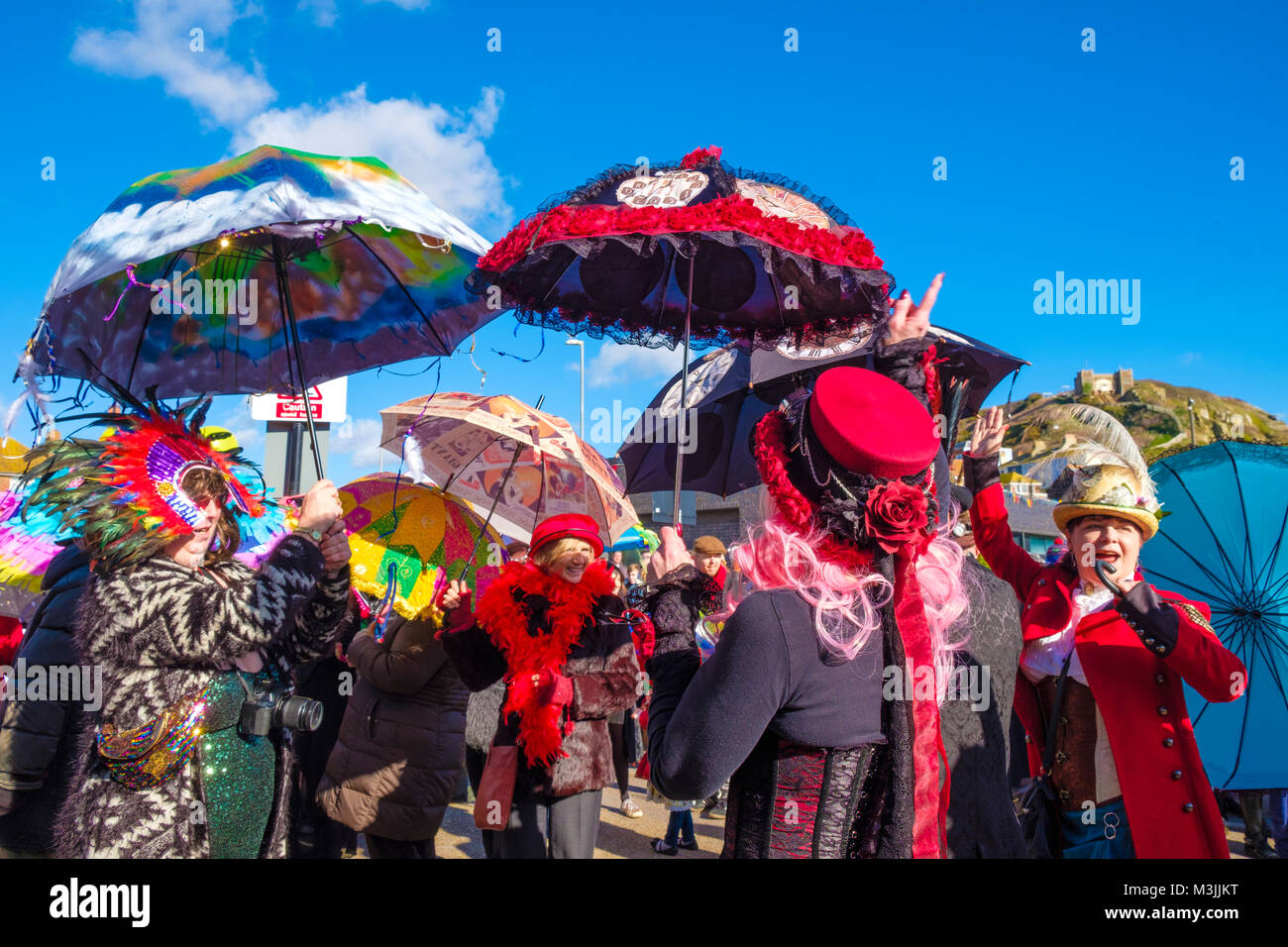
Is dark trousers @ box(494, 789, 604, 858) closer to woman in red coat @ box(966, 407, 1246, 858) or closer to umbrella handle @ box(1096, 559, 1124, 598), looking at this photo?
woman in red coat @ box(966, 407, 1246, 858)

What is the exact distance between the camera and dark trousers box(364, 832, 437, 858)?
362 cm

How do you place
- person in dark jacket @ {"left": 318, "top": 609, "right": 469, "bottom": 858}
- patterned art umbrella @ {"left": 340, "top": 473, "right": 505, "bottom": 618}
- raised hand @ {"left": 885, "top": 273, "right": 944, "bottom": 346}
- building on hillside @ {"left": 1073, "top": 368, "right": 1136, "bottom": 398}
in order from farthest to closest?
building on hillside @ {"left": 1073, "top": 368, "right": 1136, "bottom": 398} < patterned art umbrella @ {"left": 340, "top": 473, "right": 505, "bottom": 618} < person in dark jacket @ {"left": 318, "top": 609, "right": 469, "bottom": 858} < raised hand @ {"left": 885, "top": 273, "right": 944, "bottom": 346}

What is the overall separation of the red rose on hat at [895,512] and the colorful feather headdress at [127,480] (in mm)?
1957

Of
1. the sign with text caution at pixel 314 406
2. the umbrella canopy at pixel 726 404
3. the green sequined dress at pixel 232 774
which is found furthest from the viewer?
the sign with text caution at pixel 314 406

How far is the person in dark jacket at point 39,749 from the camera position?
101 inches

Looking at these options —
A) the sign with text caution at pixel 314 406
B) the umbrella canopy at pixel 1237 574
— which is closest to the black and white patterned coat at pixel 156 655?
the umbrella canopy at pixel 1237 574

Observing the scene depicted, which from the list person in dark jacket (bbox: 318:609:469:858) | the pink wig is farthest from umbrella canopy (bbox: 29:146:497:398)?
the pink wig

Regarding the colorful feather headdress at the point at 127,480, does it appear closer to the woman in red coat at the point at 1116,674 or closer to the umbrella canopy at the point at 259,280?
the umbrella canopy at the point at 259,280

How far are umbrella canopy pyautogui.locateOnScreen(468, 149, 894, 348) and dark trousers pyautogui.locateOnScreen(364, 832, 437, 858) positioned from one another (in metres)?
2.35

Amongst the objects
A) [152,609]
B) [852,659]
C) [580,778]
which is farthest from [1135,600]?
[152,609]

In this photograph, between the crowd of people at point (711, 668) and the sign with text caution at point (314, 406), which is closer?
the crowd of people at point (711, 668)

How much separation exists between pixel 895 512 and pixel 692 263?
5.99ft

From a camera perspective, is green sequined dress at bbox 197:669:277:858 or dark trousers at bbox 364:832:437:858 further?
dark trousers at bbox 364:832:437:858

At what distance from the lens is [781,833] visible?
1625 mm
